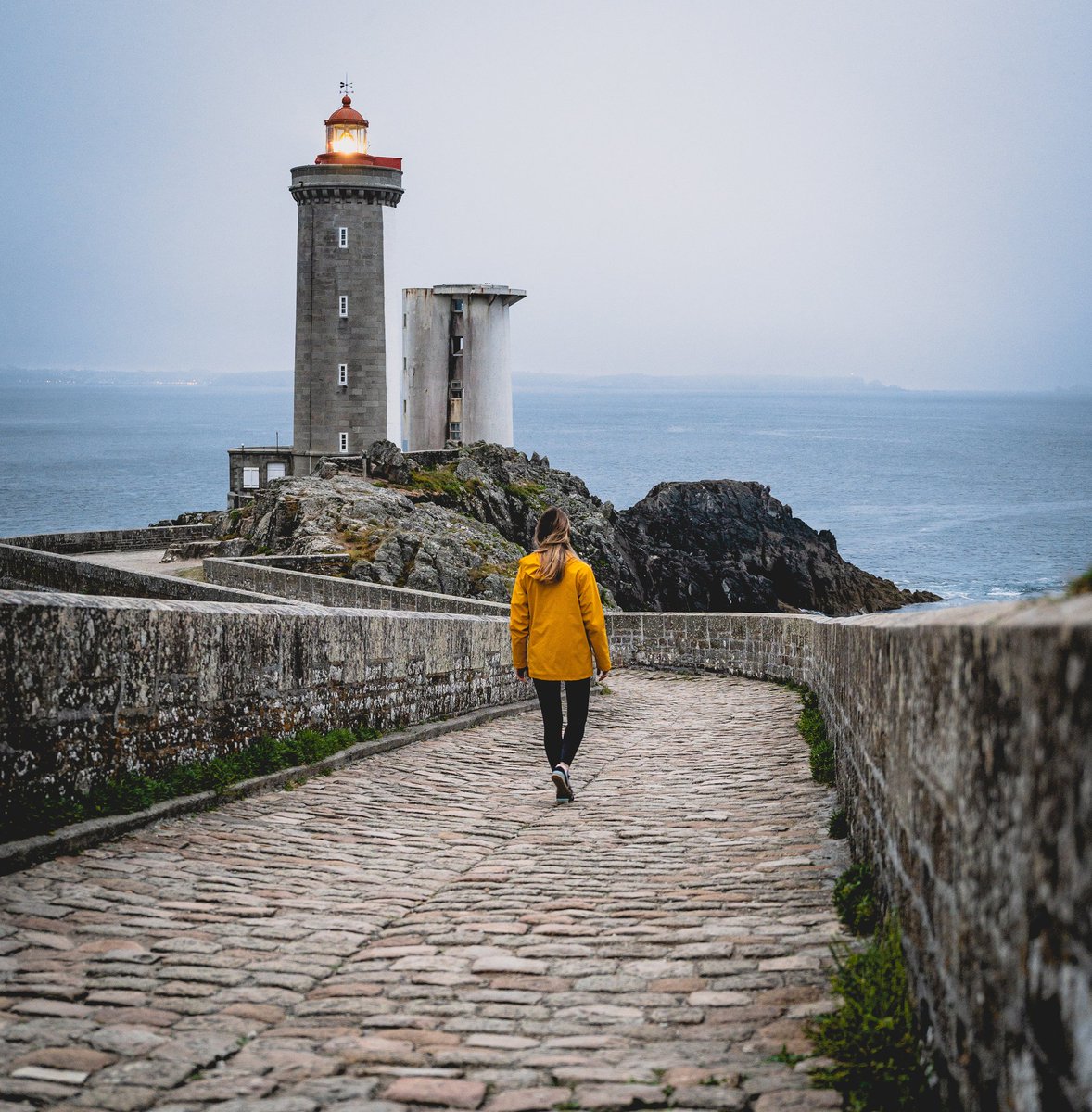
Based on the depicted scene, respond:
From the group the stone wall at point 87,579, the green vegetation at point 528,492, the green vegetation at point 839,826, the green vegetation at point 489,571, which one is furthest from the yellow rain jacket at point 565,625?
the green vegetation at point 528,492

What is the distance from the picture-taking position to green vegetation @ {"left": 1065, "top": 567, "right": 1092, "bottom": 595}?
226cm

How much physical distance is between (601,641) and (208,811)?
9.64 ft

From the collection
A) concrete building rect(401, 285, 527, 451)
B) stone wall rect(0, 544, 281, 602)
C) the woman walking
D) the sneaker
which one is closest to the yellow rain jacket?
the woman walking

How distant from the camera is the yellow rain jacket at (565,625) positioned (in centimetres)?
888

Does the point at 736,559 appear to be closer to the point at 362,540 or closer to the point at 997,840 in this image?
the point at 362,540

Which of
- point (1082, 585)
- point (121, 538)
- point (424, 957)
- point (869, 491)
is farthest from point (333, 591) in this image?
point (869, 491)

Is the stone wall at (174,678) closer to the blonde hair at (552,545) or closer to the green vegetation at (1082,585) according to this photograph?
the blonde hair at (552,545)

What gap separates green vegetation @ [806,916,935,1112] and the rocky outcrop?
2345 cm

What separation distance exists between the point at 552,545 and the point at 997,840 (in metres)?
6.56

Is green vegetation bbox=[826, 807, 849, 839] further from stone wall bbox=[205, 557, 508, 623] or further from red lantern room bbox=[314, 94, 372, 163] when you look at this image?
red lantern room bbox=[314, 94, 372, 163]

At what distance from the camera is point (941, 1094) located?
9.84ft

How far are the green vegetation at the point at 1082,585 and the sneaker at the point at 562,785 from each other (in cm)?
625

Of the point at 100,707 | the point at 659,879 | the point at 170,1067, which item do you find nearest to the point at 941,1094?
the point at 170,1067

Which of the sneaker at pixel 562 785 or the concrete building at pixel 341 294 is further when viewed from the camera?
the concrete building at pixel 341 294
